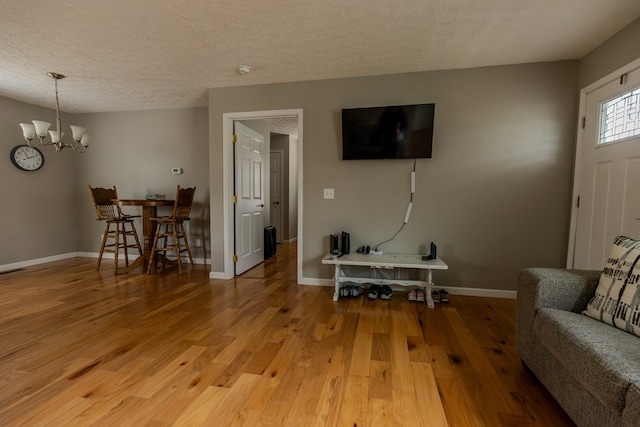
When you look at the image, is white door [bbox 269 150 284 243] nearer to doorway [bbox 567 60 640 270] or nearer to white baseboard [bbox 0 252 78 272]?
white baseboard [bbox 0 252 78 272]

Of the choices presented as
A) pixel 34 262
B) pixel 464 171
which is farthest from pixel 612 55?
pixel 34 262

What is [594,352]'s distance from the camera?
3.41 ft

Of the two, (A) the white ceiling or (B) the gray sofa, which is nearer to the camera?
(B) the gray sofa

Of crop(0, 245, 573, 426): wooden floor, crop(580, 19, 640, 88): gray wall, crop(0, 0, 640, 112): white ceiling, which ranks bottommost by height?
crop(0, 245, 573, 426): wooden floor

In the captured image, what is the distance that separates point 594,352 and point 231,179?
3327 millimetres

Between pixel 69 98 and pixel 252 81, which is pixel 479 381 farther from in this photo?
pixel 69 98

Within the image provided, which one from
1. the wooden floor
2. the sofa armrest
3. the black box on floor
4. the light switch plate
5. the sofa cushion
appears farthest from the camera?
the black box on floor

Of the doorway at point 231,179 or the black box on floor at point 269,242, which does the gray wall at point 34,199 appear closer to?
the doorway at point 231,179

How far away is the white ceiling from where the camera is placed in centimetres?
187

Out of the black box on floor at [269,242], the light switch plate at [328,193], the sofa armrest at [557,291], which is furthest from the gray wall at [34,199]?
the sofa armrest at [557,291]

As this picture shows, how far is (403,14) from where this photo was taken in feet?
6.35

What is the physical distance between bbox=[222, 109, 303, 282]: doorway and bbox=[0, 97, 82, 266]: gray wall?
3.13 m

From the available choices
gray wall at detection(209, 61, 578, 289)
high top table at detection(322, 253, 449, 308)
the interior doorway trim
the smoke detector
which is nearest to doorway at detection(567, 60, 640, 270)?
gray wall at detection(209, 61, 578, 289)

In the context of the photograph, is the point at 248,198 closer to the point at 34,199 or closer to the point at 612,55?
the point at 34,199
